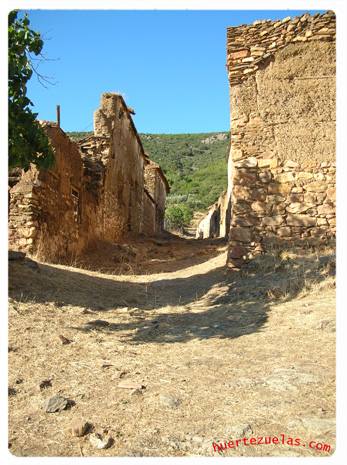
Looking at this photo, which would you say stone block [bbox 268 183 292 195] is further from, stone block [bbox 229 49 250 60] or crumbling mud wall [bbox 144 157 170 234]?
crumbling mud wall [bbox 144 157 170 234]

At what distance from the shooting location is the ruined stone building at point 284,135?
21.1 ft

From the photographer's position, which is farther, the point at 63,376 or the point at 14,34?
the point at 14,34

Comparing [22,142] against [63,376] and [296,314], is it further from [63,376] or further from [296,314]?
[296,314]

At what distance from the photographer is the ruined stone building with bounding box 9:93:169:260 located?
26.1ft

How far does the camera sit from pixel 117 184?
13609mm

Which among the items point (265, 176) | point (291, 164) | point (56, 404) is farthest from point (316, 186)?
point (56, 404)

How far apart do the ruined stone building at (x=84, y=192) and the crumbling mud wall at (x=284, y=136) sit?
12.6 ft

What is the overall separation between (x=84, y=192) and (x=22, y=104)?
6361mm

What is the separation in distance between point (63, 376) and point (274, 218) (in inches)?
167

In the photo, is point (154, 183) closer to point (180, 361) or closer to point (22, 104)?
point (22, 104)

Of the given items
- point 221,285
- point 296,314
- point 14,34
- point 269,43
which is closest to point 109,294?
point 221,285

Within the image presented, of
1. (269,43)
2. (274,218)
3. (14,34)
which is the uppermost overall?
(269,43)

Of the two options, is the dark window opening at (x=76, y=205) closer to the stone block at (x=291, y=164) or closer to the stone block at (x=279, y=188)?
the stone block at (x=279, y=188)

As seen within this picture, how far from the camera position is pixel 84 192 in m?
10.8
